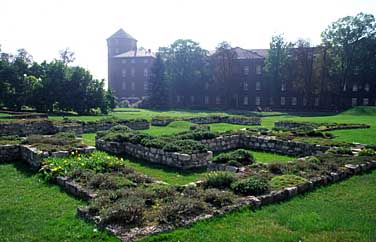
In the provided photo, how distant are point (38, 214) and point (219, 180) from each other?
431cm

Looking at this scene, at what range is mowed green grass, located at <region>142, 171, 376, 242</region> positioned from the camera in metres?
6.23

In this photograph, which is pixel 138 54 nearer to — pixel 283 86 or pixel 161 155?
pixel 283 86

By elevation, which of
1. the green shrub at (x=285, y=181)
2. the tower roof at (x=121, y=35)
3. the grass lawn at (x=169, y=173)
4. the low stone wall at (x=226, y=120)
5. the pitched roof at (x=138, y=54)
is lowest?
the grass lawn at (x=169, y=173)

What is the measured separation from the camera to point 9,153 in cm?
1395

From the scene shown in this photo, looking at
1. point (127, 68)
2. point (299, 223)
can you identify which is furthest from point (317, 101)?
point (299, 223)

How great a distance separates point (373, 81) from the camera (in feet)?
186

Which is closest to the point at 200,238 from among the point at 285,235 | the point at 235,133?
the point at 285,235

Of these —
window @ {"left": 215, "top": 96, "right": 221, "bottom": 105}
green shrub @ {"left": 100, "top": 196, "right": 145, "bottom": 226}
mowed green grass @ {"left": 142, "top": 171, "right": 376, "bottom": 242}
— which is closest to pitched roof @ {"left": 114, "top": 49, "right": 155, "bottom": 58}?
window @ {"left": 215, "top": 96, "right": 221, "bottom": 105}

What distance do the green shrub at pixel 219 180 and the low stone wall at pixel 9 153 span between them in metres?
9.00

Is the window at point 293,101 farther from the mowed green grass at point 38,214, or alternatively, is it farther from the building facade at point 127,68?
the mowed green grass at point 38,214

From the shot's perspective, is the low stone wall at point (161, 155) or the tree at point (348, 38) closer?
the low stone wall at point (161, 155)

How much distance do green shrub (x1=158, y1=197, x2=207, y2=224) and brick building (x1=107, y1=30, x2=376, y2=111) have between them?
5398cm

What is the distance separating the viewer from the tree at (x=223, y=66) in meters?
62.7

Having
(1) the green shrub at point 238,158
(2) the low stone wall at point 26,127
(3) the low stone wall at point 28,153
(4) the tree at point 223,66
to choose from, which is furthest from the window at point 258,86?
(3) the low stone wall at point 28,153
